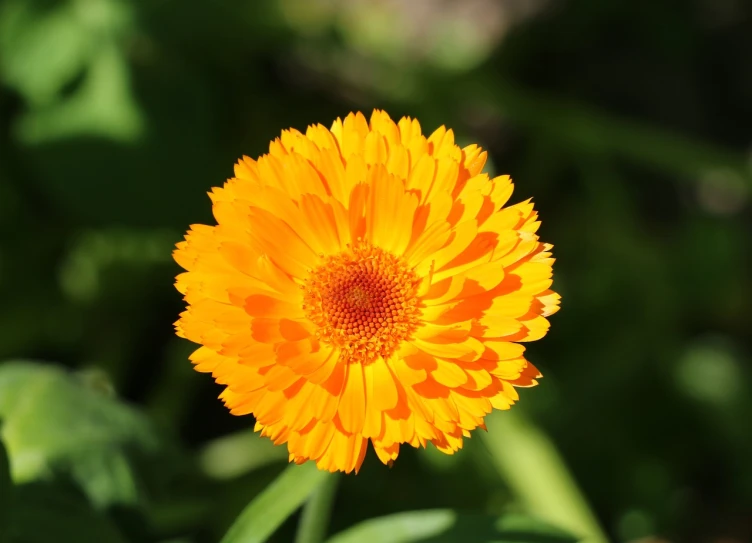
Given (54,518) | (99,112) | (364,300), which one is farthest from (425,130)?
(54,518)

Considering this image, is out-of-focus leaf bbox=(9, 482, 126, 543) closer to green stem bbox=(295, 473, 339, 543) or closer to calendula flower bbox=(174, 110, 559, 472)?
green stem bbox=(295, 473, 339, 543)

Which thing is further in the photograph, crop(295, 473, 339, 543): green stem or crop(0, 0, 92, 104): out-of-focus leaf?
crop(0, 0, 92, 104): out-of-focus leaf

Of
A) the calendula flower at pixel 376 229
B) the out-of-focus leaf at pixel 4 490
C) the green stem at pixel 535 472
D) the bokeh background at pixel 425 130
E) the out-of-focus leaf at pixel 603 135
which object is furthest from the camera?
the out-of-focus leaf at pixel 603 135

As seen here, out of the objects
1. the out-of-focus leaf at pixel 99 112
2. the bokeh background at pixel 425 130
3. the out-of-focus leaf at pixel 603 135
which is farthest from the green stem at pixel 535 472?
the out-of-focus leaf at pixel 99 112

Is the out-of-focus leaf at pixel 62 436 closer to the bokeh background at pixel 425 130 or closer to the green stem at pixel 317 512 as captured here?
the bokeh background at pixel 425 130

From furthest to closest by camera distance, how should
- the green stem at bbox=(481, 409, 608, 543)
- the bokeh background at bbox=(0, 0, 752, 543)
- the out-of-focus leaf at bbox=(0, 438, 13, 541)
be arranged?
the bokeh background at bbox=(0, 0, 752, 543) < the green stem at bbox=(481, 409, 608, 543) < the out-of-focus leaf at bbox=(0, 438, 13, 541)

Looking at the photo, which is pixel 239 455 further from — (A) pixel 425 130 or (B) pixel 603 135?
(B) pixel 603 135

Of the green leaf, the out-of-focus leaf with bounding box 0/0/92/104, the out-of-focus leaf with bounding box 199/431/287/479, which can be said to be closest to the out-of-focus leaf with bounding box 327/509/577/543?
A: the green leaf
